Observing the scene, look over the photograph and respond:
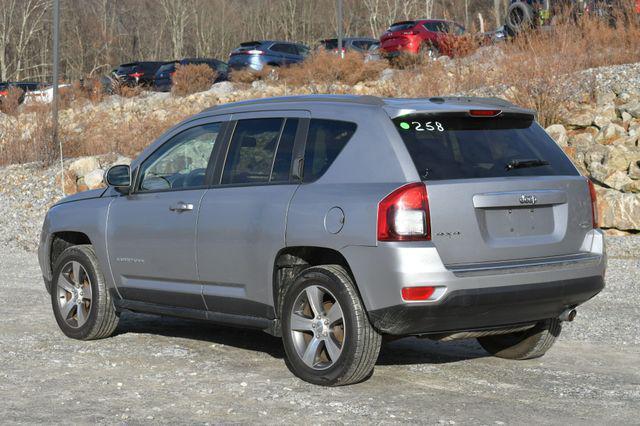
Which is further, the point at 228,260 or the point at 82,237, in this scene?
the point at 82,237

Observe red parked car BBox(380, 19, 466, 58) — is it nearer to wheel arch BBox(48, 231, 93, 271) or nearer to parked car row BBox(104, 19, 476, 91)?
parked car row BBox(104, 19, 476, 91)

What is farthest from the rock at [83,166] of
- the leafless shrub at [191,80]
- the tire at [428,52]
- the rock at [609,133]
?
the leafless shrub at [191,80]

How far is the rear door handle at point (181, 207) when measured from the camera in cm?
743

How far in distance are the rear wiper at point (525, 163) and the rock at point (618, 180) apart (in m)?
9.54

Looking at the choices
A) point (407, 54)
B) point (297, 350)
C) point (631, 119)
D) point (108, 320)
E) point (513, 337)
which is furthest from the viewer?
point (407, 54)

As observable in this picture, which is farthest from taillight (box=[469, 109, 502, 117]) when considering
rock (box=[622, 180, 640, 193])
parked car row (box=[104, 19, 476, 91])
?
parked car row (box=[104, 19, 476, 91])

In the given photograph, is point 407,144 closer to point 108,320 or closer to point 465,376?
point 465,376

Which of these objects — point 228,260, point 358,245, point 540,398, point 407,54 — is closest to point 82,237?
point 228,260

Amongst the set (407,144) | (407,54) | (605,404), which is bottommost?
(605,404)

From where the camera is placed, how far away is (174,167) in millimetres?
8047

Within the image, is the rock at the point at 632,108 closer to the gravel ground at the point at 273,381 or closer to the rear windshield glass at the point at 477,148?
the gravel ground at the point at 273,381

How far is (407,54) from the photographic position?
30.5 metres

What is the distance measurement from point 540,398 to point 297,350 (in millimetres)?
1492

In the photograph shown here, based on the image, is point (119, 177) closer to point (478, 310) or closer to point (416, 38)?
point (478, 310)
